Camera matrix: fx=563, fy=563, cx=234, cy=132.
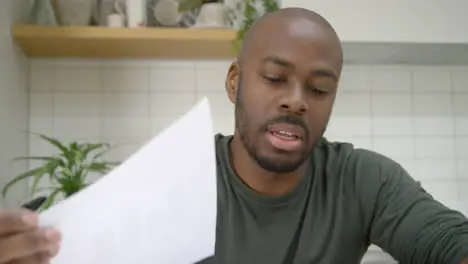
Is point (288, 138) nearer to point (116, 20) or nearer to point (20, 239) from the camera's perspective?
point (20, 239)

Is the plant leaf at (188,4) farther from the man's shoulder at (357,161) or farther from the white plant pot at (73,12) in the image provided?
the man's shoulder at (357,161)

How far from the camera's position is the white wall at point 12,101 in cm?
144

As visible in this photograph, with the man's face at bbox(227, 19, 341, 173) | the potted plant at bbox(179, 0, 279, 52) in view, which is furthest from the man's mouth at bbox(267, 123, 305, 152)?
the potted plant at bbox(179, 0, 279, 52)

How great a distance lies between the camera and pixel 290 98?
2.56 ft

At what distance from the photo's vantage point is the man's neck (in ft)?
2.84

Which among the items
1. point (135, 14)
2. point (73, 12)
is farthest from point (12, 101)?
point (135, 14)

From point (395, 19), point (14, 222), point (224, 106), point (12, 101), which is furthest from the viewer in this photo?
point (224, 106)

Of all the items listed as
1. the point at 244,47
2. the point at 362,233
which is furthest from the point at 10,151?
the point at 362,233

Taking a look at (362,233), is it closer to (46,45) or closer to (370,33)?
(370,33)

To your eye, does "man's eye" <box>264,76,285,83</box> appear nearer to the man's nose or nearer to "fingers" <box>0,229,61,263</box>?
the man's nose

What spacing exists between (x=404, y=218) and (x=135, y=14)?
45.2 inches

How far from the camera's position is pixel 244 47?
891 mm

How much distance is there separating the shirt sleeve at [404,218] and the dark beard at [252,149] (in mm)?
135

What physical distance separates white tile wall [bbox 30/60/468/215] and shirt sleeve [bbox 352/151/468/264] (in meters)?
1.04
